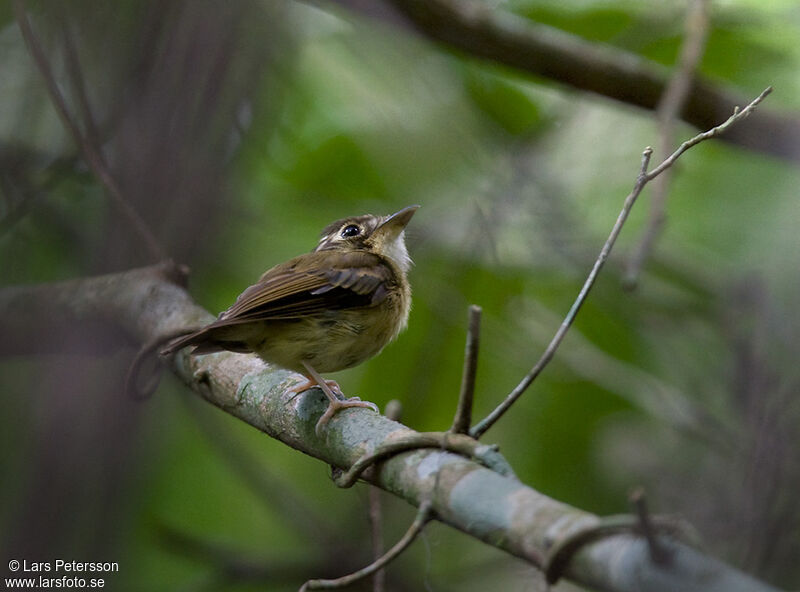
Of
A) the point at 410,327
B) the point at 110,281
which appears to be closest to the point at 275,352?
the point at 110,281

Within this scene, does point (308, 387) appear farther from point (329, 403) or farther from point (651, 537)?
point (651, 537)

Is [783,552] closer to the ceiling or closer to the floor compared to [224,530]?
closer to the floor

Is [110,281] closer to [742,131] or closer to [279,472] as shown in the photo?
[279,472]

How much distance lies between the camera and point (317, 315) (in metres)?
3.34

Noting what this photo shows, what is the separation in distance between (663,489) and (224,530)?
2.84 metres

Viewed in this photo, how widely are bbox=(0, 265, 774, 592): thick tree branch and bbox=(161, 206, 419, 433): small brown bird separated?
0.10 meters

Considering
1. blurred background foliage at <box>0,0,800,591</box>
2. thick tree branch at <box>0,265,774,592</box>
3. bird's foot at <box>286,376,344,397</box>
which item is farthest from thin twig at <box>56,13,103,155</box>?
bird's foot at <box>286,376,344,397</box>

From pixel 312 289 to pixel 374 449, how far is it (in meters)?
1.15

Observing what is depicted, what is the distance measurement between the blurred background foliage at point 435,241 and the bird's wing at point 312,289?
0.24 m

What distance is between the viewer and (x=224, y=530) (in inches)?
217

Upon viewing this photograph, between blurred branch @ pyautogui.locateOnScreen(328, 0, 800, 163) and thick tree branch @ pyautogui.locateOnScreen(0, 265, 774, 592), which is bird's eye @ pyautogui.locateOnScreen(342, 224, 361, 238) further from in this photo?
blurred branch @ pyautogui.locateOnScreen(328, 0, 800, 163)

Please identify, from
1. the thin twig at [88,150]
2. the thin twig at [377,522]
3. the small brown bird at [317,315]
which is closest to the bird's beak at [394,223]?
the small brown bird at [317,315]

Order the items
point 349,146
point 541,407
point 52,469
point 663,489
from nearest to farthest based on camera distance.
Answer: point 52,469, point 663,489, point 541,407, point 349,146

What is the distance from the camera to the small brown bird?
3158 mm
